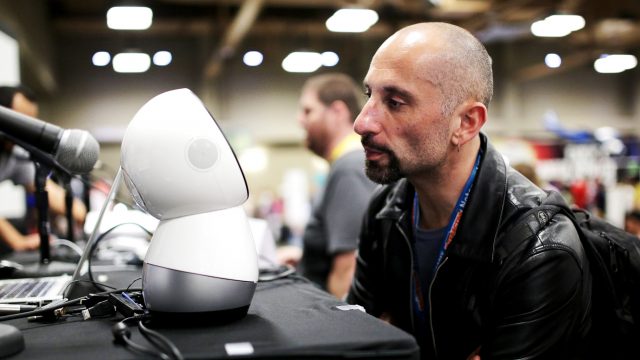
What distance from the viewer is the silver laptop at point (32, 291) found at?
105 cm

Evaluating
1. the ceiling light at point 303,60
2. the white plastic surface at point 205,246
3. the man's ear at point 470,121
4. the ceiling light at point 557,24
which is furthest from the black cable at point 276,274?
the ceiling light at point 303,60

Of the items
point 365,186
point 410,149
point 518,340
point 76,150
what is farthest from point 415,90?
point 365,186

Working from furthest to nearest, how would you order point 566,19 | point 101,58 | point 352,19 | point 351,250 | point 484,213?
point 101,58
point 566,19
point 352,19
point 351,250
point 484,213

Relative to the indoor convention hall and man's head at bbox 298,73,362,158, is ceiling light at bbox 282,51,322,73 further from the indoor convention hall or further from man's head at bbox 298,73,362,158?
the indoor convention hall

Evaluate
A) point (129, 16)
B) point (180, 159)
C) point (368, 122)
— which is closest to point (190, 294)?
point (180, 159)

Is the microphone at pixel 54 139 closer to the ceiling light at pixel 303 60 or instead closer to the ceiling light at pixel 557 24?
the ceiling light at pixel 557 24

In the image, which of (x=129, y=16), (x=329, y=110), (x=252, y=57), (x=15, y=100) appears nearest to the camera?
(x=15, y=100)

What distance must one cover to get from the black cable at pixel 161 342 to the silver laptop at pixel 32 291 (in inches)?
13.9

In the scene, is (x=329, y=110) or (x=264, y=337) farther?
(x=329, y=110)

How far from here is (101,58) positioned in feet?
34.4

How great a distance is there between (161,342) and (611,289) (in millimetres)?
929

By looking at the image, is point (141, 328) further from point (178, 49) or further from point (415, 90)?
point (178, 49)

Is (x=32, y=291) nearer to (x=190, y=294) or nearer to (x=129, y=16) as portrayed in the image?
(x=190, y=294)

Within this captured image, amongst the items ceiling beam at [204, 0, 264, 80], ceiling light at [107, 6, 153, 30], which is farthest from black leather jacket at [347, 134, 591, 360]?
ceiling beam at [204, 0, 264, 80]
